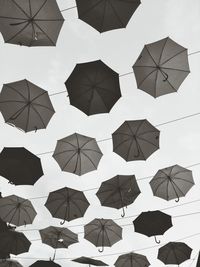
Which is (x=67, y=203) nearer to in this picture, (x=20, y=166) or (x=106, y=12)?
(x=20, y=166)

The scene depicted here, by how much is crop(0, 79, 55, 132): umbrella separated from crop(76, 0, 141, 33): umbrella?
298 cm

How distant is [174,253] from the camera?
14812 mm

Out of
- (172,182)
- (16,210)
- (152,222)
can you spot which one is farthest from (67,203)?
(172,182)

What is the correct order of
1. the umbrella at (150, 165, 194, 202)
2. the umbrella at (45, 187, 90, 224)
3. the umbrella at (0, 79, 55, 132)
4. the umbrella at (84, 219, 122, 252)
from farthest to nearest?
the umbrella at (84, 219, 122, 252) < the umbrella at (45, 187, 90, 224) < the umbrella at (150, 165, 194, 202) < the umbrella at (0, 79, 55, 132)

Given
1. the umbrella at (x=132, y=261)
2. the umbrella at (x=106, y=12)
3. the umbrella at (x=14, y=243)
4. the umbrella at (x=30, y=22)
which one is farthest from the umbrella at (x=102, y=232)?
the umbrella at (x=106, y=12)

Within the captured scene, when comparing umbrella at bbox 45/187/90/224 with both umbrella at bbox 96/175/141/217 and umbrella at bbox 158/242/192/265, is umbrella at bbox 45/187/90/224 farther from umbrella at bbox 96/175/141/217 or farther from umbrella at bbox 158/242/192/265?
umbrella at bbox 158/242/192/265

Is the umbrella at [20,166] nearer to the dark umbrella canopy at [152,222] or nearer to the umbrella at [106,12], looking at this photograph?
the dark umbrella canopy at [152,222]

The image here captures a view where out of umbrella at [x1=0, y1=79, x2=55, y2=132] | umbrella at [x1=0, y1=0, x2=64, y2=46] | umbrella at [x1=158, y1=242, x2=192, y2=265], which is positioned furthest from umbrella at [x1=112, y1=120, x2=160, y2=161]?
umbrella at [x1=158, y1=242, x2=192, y2=265]

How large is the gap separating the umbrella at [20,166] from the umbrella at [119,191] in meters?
3.02

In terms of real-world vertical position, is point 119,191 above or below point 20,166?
below

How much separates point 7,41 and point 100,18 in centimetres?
288

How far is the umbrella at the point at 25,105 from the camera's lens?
10.2 meters

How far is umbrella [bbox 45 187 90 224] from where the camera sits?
43.4ft

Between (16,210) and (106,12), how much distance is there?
33.7 ft
